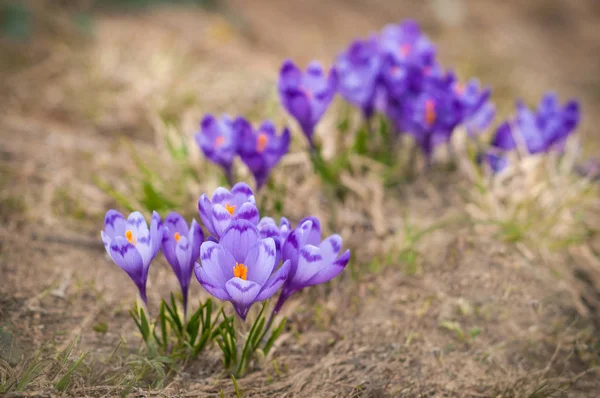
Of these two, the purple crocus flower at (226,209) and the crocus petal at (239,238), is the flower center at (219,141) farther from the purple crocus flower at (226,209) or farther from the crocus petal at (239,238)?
the crocus petal at (239,238)

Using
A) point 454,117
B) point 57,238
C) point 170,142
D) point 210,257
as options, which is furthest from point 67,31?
point 210,257

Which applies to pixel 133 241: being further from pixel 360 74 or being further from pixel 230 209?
pixel 360 74

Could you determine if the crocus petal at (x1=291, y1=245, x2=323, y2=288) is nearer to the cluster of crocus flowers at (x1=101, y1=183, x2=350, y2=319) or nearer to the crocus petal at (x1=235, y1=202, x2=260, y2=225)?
the cluster of crocus flowers at (x1=101, y1=183, x2=350, y2=319)

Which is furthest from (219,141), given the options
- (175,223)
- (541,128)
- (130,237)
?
(541,128)

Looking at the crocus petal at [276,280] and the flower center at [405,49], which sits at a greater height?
the flower center at [405,49]

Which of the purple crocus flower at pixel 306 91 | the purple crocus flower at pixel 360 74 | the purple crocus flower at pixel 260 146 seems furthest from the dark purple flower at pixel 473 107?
the purple crocus flower at pixel 260 146

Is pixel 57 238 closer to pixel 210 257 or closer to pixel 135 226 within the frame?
pixel 135 226
